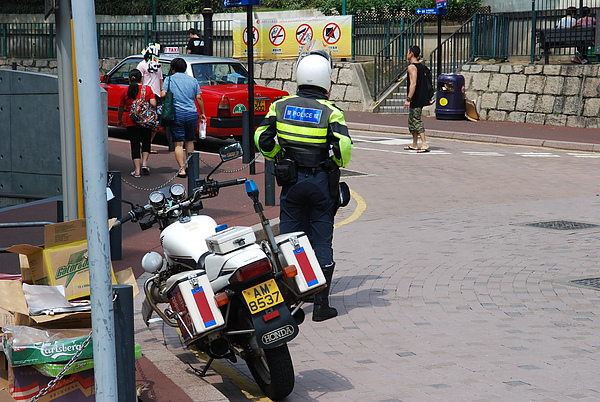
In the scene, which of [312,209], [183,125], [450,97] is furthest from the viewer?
[450,97]

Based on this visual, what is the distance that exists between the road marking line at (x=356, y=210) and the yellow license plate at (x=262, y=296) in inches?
216

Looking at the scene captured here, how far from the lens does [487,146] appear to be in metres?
17.7

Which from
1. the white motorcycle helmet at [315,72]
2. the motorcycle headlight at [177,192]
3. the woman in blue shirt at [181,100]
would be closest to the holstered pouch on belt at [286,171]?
the white motorcycle helmet at [315,72]

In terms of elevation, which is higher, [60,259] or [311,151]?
[311,151]

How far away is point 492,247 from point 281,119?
352 cm

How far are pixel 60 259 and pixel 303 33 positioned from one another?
832 inches

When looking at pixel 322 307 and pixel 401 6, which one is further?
pixel 401 6

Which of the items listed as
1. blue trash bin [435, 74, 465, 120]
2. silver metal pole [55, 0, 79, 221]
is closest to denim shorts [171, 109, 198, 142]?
silver metal pole [55, 0, 79, 221]

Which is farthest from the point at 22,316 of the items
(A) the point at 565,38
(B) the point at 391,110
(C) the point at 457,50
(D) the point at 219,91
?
(C) the point at 457,50

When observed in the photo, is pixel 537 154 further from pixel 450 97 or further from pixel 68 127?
pixel 68 127

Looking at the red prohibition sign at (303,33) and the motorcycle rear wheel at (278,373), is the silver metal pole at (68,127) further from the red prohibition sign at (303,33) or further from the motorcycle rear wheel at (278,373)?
the red prohibition sign at (303,33)

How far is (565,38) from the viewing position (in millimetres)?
20922

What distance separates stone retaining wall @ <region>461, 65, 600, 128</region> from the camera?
20.0 m

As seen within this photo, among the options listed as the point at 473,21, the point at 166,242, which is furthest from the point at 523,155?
the point at 166,242
